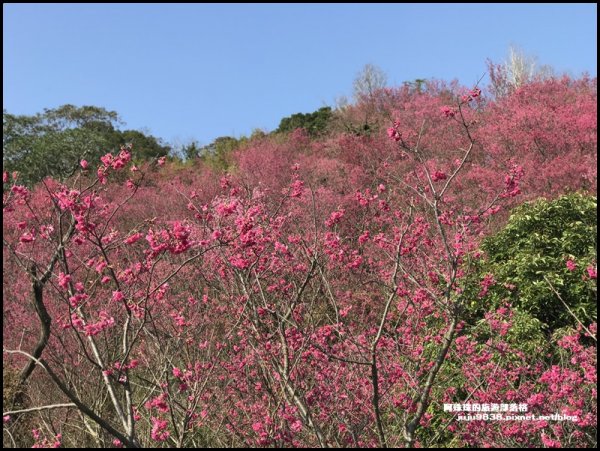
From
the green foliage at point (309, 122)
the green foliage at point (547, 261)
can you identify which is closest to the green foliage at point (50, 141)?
the green foliage at point (309, 122)

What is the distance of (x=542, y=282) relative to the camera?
5055mm

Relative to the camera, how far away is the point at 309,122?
24.0 metres

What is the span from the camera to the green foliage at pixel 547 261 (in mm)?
4949

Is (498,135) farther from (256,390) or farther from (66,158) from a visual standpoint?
(66,158)

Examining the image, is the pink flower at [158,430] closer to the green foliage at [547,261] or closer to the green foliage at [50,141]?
the green foliage at [547,261]

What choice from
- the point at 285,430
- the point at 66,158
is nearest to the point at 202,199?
the point at 66,158

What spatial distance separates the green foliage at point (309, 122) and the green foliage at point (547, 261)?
16974mm

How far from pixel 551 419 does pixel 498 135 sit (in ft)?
35.2

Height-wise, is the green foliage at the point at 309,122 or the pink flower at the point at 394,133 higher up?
the green foliage at the point at 309,122

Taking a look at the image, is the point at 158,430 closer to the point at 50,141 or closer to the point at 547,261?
the point at 547,261

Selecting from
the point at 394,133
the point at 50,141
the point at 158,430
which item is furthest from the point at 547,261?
the point at 50,141

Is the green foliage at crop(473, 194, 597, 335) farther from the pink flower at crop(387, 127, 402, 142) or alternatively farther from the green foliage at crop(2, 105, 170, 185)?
the green foliage at crop(2, 105, 170, 185)

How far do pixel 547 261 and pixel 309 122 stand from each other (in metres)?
19.7

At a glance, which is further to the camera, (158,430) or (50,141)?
(50,141)
